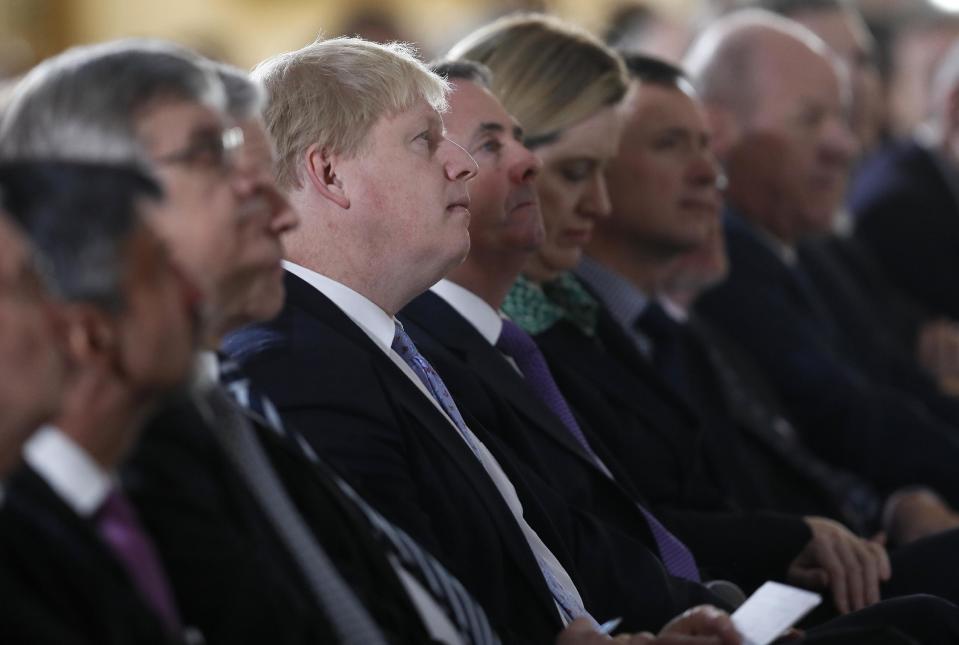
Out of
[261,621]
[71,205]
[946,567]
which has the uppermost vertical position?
[71,205]

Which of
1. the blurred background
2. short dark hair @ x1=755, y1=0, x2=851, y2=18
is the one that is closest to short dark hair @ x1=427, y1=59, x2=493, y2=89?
short dark hair @ x1=755, y1=0, x2=851, y2=18

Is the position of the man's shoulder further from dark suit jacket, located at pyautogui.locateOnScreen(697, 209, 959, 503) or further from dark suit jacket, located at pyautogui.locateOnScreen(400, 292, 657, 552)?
dark suit jacket, located at pyautogui.locateOnScreen(400, 292, 657, 552)

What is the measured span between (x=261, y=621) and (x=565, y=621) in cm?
86

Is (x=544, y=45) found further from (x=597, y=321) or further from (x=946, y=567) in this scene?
(x=946, y=567)

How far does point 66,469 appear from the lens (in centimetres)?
A: 146

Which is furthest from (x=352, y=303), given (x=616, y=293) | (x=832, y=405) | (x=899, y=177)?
(x=899, y=177)

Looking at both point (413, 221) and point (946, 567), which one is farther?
point (946, 567)

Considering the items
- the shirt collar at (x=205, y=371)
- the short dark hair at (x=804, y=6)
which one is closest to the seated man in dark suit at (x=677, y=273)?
the shirt collar at (x=205, y=371)

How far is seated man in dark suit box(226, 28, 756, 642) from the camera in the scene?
7.16ft

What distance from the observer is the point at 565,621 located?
7.70 feet

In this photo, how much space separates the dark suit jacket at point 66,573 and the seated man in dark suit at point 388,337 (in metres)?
0.71

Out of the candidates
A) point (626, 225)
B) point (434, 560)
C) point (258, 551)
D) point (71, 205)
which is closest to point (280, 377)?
point (434, 560)

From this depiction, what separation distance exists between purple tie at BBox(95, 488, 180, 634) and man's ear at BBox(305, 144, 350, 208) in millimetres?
1011

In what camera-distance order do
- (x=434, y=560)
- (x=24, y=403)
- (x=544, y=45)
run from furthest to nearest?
(x=544, y=45), (x=434, y=560), (x=24, y=403)
